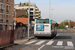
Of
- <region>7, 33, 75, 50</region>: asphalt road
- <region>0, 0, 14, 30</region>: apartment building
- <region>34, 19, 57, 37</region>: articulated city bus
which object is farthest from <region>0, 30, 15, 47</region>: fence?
<region>0, 0, 14, 30</region>: apartment building

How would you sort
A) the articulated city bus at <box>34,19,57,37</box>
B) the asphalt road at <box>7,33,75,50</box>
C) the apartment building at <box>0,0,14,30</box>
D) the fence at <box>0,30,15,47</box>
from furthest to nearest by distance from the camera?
the apartment building at <box>0,0,14,30</box>, the articulated city bus at <box>34,19,57,37</box>, the asphalt road at <box>7,33,75,50</box>, the fence at <box>0,30,15,47</box>

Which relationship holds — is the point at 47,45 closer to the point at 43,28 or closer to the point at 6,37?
the point at 6,37

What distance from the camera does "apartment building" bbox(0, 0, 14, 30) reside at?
48.2 metres

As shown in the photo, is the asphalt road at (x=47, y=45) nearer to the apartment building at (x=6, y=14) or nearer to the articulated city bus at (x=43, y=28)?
the articulated city bus at (x=43, y=28)

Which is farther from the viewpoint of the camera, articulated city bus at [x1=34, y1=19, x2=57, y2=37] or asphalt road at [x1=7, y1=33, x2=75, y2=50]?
articulated city bus at [x1=34, y1=19, x2=57, y2=37]

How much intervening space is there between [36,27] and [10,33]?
355 inches

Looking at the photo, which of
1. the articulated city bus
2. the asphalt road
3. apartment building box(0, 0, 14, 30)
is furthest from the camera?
apartment building box(0, 0, 14, 30)

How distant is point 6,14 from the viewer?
50594 millimetres

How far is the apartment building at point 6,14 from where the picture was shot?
48.2 metres

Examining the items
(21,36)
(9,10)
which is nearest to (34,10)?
(9,10)

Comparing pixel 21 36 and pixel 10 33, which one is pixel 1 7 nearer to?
pixel 21 36

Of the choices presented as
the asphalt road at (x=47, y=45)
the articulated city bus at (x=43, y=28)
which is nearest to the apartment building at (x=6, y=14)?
the articulated city bus at (x=43, y=28)

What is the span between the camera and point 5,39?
14375 millimetres

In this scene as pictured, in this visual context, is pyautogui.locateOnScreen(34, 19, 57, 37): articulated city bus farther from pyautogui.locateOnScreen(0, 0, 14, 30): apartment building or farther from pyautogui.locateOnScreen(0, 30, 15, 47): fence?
pyautogui.locateOnScreen(0, 0, 14, 30): apartment building
